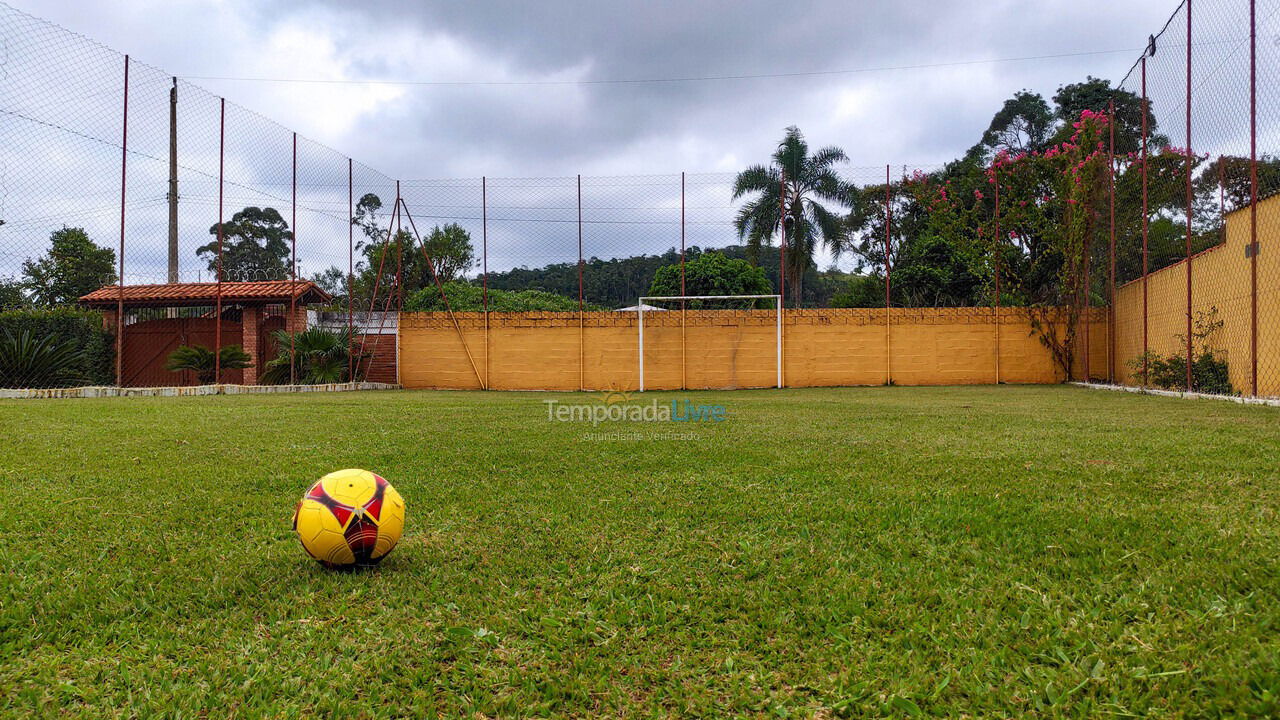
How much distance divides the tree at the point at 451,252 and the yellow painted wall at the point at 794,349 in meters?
13.2

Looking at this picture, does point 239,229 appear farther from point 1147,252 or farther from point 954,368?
point 1147,252

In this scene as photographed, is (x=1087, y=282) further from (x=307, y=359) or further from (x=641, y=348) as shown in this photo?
(x=307, y=359)

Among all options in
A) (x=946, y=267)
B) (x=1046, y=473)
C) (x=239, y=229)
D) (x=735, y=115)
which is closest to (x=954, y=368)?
(x=946, y=267)

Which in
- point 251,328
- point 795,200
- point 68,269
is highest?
point 795,200

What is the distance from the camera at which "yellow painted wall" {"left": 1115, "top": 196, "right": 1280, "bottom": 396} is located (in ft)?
25.8

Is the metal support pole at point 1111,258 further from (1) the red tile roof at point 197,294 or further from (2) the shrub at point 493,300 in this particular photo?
(1) the red tile roof at point 197,294

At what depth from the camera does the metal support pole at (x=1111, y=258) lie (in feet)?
37.3

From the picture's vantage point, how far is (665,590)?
6.47 ft

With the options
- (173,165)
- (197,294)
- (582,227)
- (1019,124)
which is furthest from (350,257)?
(1019,124)

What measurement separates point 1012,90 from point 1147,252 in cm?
2245

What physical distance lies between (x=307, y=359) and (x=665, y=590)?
1293 cm

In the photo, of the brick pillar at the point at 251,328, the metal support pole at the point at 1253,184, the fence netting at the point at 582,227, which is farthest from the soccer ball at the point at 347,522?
the brick pillar at the point at 251,328

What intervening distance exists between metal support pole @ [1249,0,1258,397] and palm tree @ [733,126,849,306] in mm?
10220

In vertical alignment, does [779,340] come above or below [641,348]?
above
